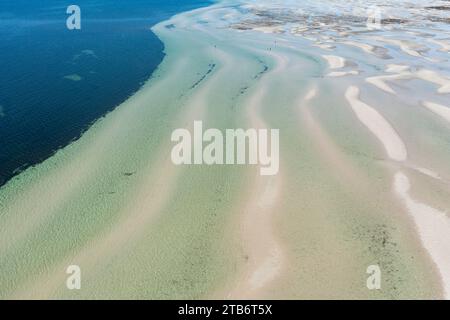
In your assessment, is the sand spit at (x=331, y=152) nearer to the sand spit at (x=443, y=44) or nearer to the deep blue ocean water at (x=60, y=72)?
the deep blue ocean water at (x=60, y=72)

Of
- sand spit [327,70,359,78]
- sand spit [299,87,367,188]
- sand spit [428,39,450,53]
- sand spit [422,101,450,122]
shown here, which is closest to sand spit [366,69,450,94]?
sand spit [327,70,359,78]

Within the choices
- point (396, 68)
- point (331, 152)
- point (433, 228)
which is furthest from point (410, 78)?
point (433, 228)

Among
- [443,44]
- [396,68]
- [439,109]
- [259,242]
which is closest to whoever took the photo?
[259,242]

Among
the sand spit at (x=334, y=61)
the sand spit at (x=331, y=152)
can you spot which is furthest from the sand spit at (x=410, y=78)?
the sand spit at (x=331, y=152)

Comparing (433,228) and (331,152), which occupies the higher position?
(331,152)

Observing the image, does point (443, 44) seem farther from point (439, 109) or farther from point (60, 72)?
point (60, 72)

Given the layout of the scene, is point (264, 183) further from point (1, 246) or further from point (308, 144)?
point (1, 246)

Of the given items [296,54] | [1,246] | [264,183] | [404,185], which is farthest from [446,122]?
[1,246]

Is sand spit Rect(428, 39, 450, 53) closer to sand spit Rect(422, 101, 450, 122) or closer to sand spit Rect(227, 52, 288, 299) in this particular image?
sand spit Rect(422, 101, 450, 122)
